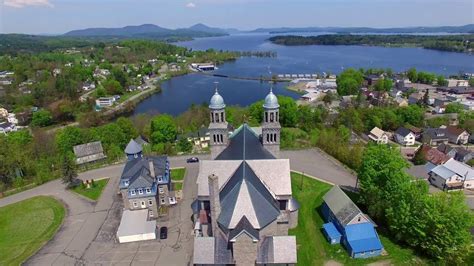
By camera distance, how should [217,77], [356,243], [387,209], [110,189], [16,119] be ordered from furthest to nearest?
[217,77]
[16,119]
[110,189]
[387,209]
[356,243]

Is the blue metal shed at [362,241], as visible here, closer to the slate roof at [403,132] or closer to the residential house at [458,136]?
the slate roof at [403,132]

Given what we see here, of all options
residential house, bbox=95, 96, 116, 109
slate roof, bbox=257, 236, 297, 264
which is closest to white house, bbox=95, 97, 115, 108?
residential house, bbox=95, 96, 116, 109

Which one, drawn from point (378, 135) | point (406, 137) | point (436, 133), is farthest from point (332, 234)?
point (436, 133)

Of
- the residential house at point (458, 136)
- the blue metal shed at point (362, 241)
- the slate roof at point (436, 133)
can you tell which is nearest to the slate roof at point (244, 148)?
the blue metal shed at point (362, 241)

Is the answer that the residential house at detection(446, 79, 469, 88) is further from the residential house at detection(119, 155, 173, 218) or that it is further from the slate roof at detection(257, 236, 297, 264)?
the slate roof at detection(257, 236, 297, 264)

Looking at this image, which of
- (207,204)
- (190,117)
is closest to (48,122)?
(190,117)

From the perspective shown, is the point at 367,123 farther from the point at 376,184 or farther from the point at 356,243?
the point at 356,243
